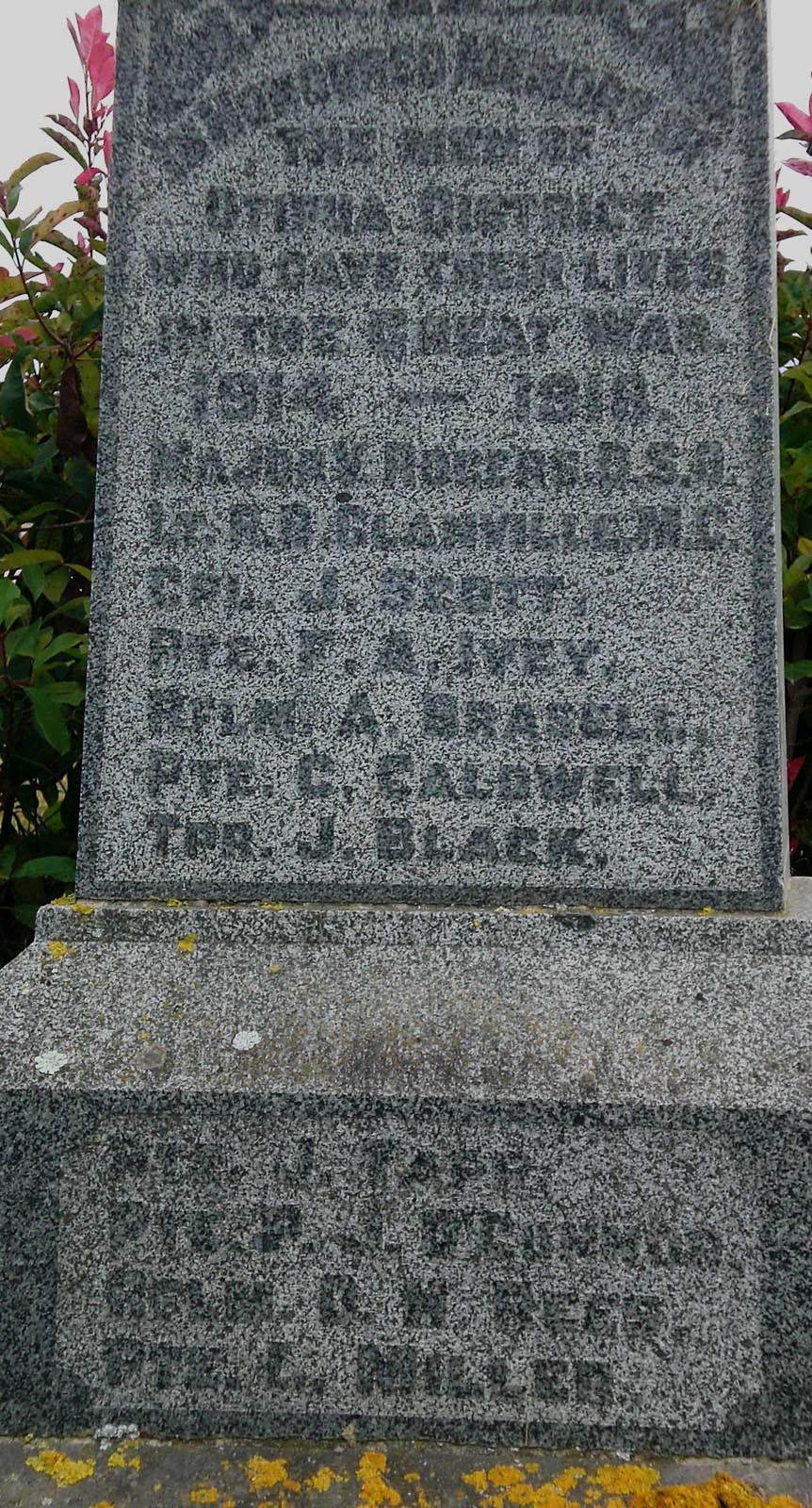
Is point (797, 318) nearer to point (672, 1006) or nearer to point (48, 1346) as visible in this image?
point (672, 1006)

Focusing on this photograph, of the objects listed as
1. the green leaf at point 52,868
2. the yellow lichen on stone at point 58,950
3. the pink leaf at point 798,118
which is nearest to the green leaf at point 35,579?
the green leaf at point 52,868

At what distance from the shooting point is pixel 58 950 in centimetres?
169

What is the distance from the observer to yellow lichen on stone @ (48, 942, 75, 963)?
1.68m

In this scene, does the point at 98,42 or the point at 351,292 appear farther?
the point at 98,42

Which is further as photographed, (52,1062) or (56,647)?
(56,647)

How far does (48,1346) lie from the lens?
1515mm

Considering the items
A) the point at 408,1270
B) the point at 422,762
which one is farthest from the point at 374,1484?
the point at 422,762

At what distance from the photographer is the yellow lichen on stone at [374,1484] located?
1355mm

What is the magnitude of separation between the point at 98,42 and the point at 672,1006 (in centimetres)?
233

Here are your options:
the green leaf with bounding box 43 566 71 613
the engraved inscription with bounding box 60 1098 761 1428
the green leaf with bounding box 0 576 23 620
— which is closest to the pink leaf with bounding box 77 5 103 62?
the green leaf with bounding box 43 566 71 613

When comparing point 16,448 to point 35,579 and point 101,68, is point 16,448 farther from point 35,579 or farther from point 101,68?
point 101,68

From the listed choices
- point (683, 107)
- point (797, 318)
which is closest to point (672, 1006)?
point (683, 107)

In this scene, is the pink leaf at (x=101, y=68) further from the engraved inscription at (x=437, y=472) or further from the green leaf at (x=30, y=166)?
the engraved inscription at (x=437, y=472)

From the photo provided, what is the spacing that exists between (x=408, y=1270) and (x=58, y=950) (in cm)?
75
